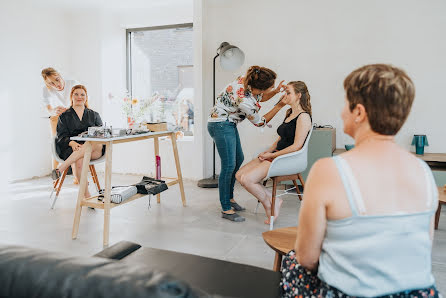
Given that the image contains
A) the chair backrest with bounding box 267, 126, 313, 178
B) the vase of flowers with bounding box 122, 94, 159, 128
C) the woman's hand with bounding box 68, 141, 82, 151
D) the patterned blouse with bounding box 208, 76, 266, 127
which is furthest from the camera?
the vase of flowers with bounding box 122, 94, 159, 128

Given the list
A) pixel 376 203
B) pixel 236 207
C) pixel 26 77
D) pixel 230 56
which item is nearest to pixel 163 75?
pixel 230 56

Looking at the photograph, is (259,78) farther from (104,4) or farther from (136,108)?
(104,4)

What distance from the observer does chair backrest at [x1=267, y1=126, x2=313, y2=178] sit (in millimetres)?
3113

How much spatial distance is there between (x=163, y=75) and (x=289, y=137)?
3177 millimetres

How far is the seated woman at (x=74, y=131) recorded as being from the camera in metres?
3.71

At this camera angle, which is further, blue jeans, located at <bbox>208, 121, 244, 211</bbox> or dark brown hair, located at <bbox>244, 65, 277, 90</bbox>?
Result: blue jeans, located at <bbox>208, 121, 244, 211</bbox>

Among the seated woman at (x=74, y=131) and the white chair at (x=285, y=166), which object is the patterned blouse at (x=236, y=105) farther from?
the seated woman at (x=74, y=131)

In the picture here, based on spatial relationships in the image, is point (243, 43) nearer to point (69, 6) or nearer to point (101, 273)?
point (69, 6)

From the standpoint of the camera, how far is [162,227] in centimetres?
325

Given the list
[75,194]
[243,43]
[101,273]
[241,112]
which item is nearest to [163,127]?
[241,112]

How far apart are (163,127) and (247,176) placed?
3.47ft

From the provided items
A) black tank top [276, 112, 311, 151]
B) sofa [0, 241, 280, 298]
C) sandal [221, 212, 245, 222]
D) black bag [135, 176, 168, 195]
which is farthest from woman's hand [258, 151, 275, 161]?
sofa [0, 241, 280, 298]

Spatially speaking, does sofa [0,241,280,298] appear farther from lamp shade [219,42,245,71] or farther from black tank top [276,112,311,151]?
lamp shade [219,42,245,71]

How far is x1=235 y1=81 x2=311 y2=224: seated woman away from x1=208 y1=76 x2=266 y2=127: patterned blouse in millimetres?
276
